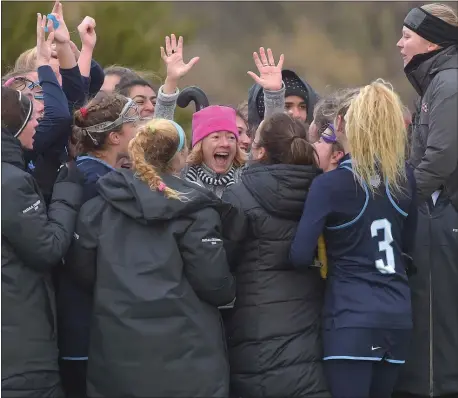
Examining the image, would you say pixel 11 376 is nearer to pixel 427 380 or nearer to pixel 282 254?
pixel 282 254

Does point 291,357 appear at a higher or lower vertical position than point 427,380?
higher

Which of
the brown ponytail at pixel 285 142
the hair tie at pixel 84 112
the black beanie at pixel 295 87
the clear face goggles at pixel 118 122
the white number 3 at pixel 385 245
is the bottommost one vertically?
the white number 3 at pixel 385 245

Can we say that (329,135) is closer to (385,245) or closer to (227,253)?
(385,245)

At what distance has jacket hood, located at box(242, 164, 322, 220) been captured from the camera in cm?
416

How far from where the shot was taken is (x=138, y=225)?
3934 millimetres

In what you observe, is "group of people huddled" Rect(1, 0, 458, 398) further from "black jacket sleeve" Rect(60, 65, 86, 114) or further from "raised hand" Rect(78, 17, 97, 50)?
"raised hand" Rect(78, 17, 97, 50)

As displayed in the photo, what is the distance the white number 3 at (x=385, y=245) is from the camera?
4.05 m

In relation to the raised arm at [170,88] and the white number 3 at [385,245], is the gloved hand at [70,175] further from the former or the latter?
the white number 3 at [385,245]

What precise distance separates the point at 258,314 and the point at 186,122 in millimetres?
8630

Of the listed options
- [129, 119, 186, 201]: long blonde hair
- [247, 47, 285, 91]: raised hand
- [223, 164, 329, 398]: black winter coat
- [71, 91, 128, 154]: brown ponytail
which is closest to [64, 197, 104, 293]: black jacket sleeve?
[129, 119, 186, 201]: long blonde hair

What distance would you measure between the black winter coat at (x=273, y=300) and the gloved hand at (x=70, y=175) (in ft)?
2.28

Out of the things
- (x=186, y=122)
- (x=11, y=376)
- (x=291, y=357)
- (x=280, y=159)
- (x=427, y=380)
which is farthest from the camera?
(x=186, y=122)

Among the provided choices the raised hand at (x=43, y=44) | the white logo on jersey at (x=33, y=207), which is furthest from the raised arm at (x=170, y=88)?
the white logo on jersey at (x=33, y=207)

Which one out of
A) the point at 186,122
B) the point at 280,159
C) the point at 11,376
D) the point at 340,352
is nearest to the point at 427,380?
the point at 340,352
